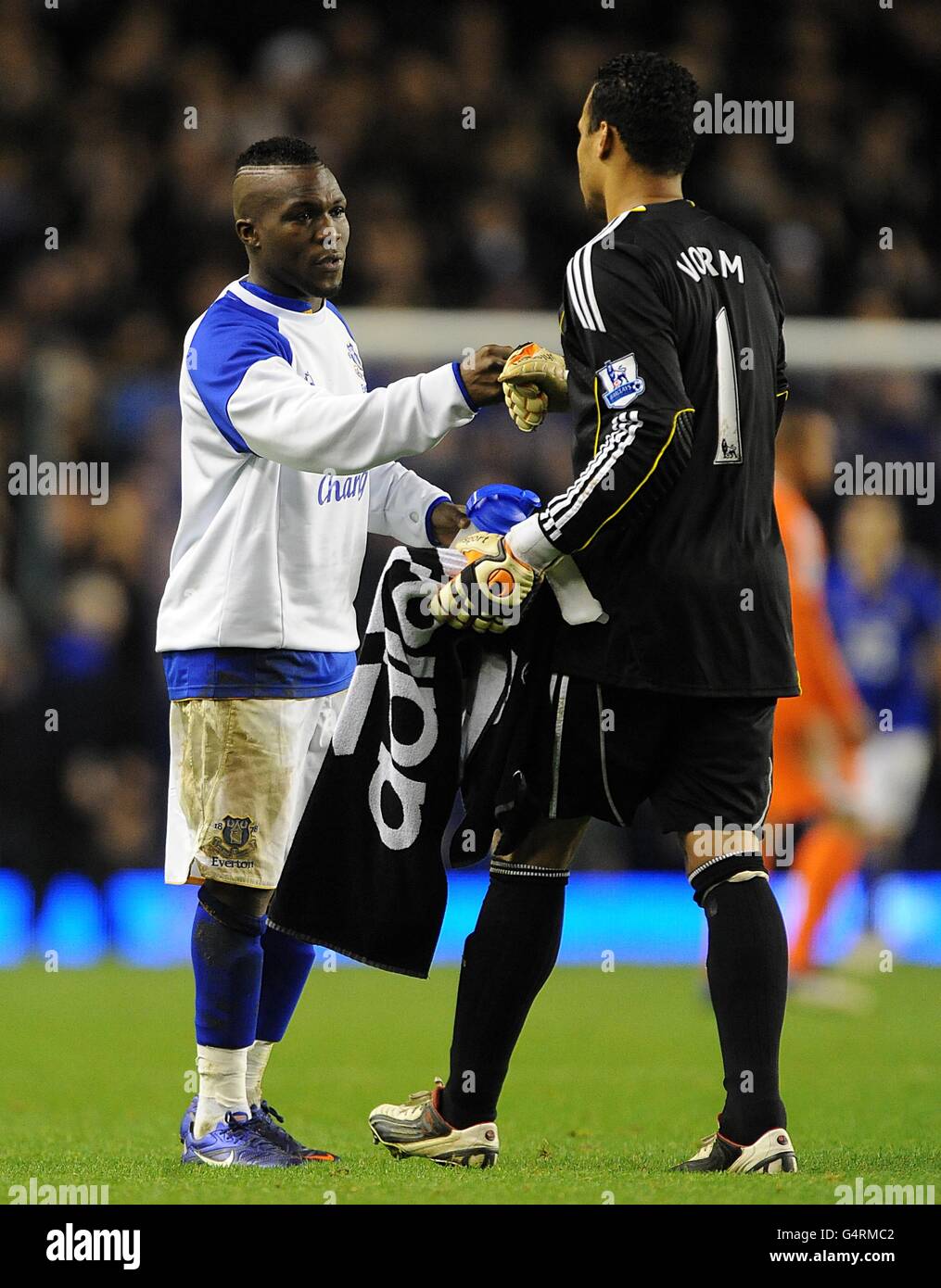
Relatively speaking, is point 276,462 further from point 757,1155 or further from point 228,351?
point 757,1155

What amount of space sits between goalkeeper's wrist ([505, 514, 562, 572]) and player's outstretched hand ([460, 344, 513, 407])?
0.82 ft

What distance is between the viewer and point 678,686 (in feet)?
10.2

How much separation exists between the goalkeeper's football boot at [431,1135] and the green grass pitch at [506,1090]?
45 millimetres

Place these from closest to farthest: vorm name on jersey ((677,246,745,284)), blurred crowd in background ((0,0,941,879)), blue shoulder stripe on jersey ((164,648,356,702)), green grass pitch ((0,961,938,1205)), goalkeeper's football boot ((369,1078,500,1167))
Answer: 1. green grass pitch ((0,961,938,1205))
2. vorm name on jersey ((677,246,745,284))
3. goalkeeper's football boot ((369,1078,500,1167))
4. blue shoulder stripe on jersey ((164,648,356,702))
5. blurred crowd in background ((0,0,941,879))

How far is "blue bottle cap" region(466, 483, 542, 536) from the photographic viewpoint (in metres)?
3.51

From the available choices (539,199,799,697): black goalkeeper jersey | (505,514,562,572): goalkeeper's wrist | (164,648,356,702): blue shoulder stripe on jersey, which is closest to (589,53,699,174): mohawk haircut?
(539,199,799,697): black goalkeeper jersey

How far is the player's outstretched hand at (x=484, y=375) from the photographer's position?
3.21 m

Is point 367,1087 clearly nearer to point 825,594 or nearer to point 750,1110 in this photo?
point 750,1110

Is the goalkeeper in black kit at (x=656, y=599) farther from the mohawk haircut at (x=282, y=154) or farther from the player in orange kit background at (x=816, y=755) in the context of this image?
the player in orange kit background at (x=816, y=755)

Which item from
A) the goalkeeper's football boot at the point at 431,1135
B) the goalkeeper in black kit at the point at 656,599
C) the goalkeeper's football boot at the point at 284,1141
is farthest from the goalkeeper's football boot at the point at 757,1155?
the goalkeeper's football boot at the point at 284,1141

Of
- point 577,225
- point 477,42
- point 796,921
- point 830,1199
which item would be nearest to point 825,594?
point 796,921

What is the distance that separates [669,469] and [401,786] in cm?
81

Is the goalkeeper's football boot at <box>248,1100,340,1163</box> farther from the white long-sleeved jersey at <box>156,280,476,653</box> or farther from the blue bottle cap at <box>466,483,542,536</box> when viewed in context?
the blue bottle cap at <box>466,483,542,536</box>

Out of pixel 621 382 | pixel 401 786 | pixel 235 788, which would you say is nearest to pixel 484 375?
pixel 621 382
